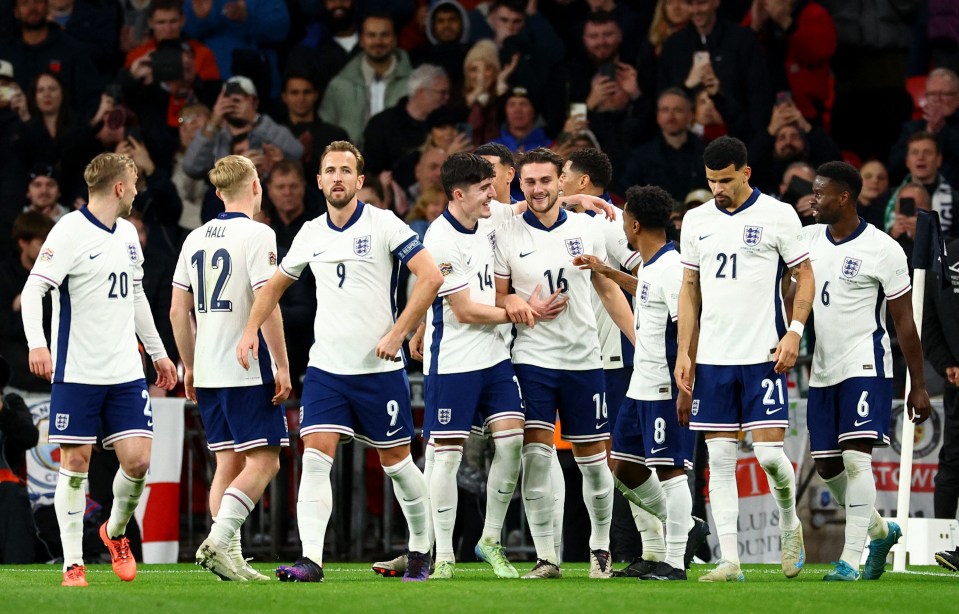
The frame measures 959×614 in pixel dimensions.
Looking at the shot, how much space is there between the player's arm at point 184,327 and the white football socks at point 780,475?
3580mm

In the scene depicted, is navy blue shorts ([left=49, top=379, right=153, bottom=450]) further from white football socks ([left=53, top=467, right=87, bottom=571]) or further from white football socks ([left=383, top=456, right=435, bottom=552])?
white football socks ([left=383, top=456, right=435, bottom=552])

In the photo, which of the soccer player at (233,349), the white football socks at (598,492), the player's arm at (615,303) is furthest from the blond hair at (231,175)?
the white football socks at (598,492)

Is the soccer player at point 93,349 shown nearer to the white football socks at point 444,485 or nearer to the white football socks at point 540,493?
the white football socks at point 444,485

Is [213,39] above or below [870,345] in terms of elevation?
above

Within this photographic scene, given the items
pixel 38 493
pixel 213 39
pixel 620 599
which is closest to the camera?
pixel 620 599

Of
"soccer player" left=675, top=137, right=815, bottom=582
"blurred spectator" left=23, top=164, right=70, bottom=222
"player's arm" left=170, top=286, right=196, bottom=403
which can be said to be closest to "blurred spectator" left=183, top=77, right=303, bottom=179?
"blurred spectator" left=23, top=164, right=70, bottom=222

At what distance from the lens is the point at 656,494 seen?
1007 cm

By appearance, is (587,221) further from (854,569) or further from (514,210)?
(854,569)

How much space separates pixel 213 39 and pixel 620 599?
36.8 ft

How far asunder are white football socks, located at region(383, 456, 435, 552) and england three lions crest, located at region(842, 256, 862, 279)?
9.82 ft

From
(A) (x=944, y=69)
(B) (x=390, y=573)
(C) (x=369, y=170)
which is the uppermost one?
(A) (x=944, y=69)

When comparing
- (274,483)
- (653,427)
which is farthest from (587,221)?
(274,483)

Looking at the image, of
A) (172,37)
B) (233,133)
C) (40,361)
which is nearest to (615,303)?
(40,361)

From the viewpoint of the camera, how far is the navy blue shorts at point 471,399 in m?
9.70
